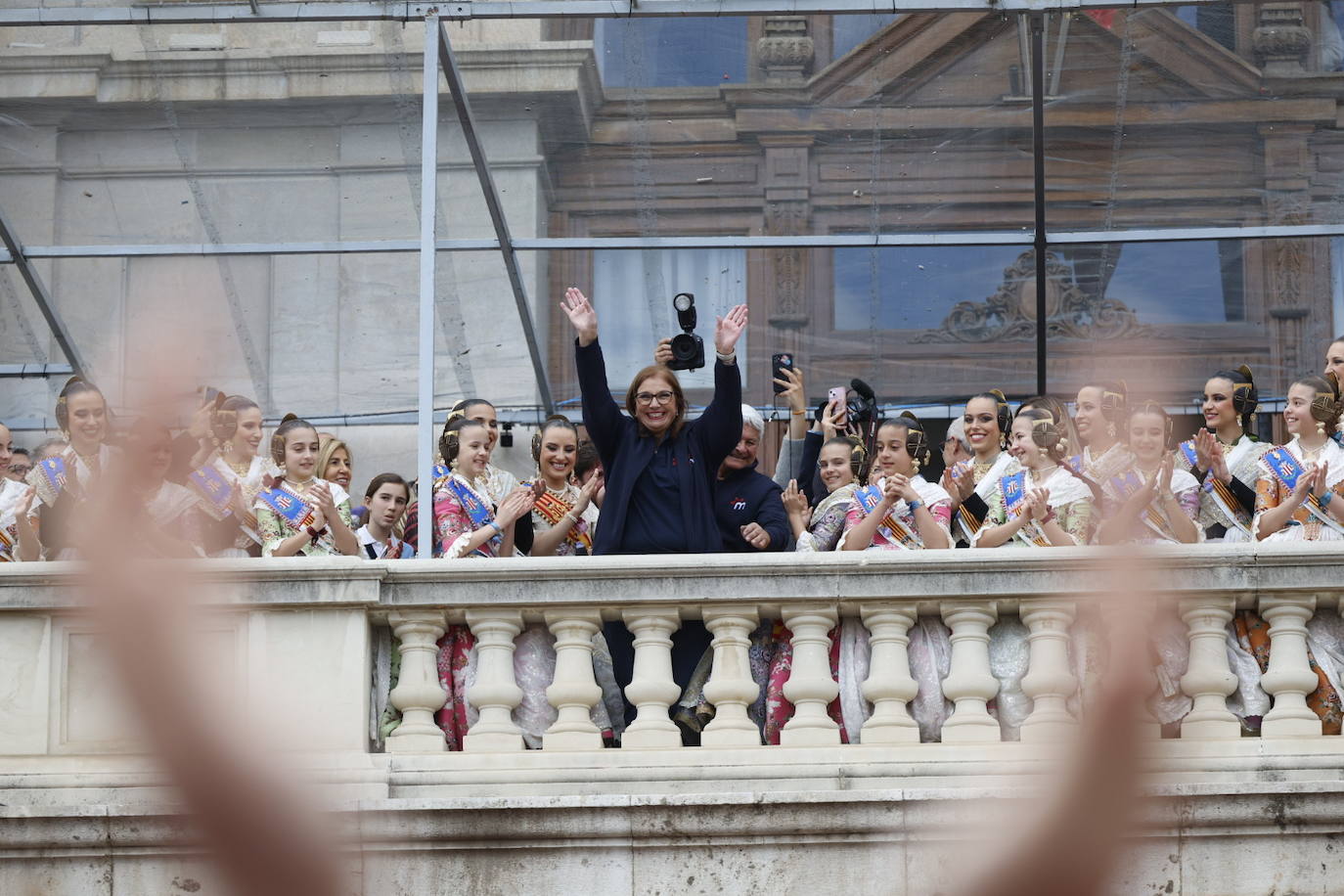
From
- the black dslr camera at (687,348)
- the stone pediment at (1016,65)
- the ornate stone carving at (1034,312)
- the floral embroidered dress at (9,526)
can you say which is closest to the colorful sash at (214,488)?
the floral embroidered dress at (9,526)

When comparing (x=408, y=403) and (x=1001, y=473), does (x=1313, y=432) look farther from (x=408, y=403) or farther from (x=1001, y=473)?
(x=408, y=403)

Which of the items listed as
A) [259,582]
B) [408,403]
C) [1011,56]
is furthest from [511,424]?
[259,582]

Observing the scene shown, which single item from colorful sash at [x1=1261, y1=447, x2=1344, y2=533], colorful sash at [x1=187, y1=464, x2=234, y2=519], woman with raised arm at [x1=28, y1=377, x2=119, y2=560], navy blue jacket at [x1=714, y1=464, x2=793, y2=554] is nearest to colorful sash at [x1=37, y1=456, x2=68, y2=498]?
woman with raised arm at [x1=28, y1=377, x2=119, y2=560]

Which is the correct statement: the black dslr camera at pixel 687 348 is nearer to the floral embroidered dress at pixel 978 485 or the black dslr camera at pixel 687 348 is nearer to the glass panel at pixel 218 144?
the floral embroidered dress at pixel 978 485

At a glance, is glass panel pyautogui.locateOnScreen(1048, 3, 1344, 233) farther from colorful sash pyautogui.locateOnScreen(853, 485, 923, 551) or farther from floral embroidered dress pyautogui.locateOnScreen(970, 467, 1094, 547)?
colorful sash pyautogui.locateOnScreen(853, 485, 923, 551)

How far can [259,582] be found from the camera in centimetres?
695

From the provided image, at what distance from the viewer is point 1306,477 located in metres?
7.74

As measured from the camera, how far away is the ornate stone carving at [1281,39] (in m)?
10.7

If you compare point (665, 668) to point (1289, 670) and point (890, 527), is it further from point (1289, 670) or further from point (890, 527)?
point (1289, 670)

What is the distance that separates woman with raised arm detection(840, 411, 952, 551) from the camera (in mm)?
7770

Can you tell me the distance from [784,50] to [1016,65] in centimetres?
118

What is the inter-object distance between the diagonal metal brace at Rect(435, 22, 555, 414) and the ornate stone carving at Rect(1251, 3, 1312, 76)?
3944mm

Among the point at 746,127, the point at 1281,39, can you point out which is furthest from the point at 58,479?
the point at 1281,39

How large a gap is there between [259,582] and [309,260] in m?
4.60
